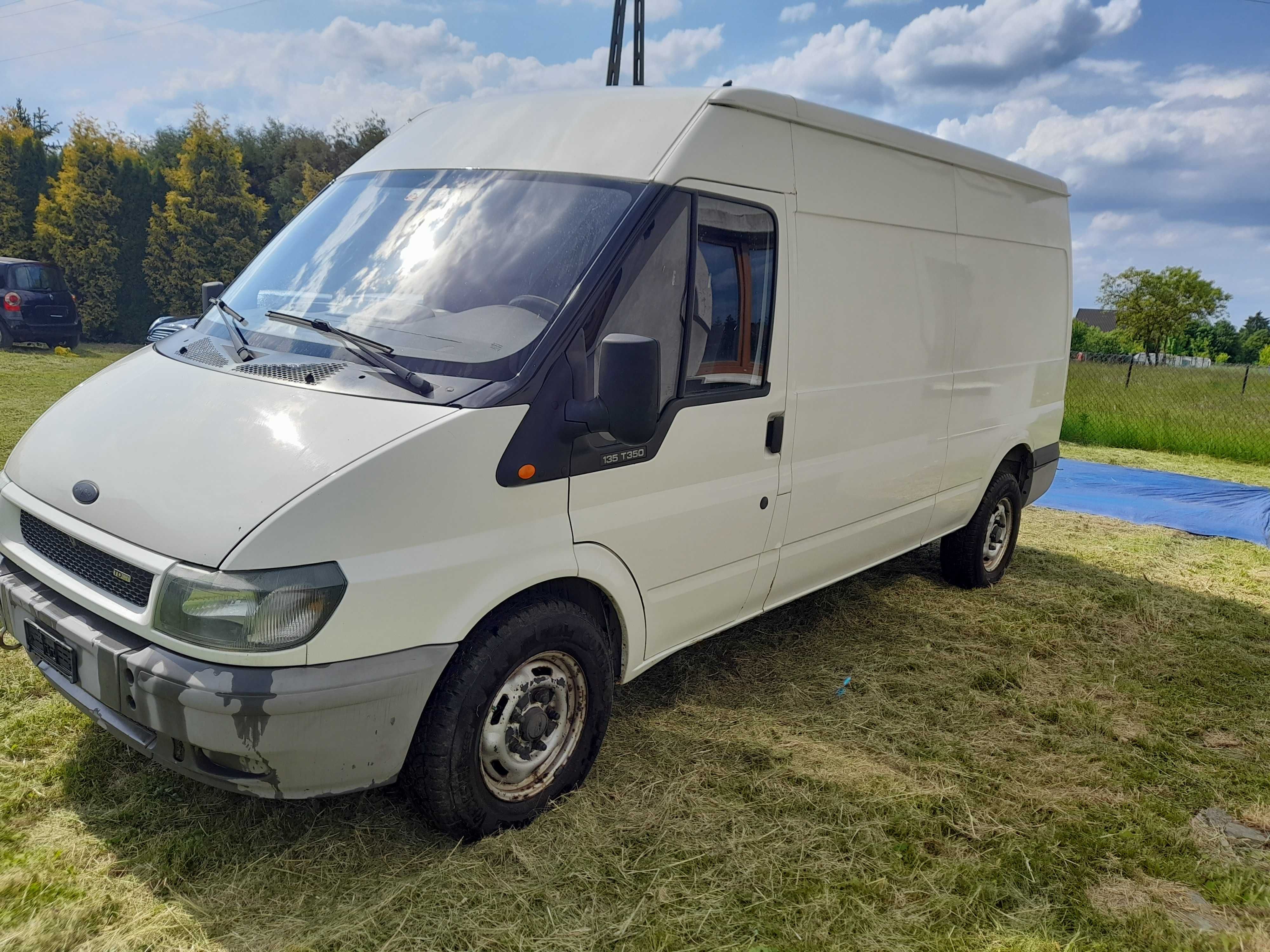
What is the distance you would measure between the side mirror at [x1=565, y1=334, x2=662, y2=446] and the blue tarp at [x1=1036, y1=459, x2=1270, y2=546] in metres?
7.36

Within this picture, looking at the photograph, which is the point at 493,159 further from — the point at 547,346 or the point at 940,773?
the point at 940,773

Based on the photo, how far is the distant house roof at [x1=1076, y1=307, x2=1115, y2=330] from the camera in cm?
8519

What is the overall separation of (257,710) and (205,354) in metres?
1.48

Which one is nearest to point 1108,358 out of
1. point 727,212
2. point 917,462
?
point 917,462

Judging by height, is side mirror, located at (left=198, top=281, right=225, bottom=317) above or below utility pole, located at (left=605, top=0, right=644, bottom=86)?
below

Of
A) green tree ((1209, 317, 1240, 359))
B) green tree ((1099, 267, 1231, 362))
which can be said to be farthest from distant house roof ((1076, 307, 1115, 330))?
green tree ((1099, 267, 1231, 362))

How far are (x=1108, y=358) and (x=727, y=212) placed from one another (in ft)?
90.1

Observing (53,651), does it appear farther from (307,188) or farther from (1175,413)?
(307,188)

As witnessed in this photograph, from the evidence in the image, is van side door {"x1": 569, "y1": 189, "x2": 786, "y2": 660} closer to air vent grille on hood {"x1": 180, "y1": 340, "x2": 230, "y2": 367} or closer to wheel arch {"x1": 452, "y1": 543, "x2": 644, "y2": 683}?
wheel arch {"x1": 452, "y1": 543, "x2": 644, "y2": 683}

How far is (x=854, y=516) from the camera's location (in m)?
4.54

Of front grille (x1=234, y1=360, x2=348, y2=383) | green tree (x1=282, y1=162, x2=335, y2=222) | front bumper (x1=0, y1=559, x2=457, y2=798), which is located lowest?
front bumper (x1=0, y1=559, x2=457, y2=798)

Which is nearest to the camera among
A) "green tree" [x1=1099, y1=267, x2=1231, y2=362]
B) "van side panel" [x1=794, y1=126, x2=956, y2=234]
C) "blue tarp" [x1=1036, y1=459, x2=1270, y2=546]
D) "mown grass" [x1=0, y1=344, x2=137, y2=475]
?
"van side panel" [x1=794, y1=126, x2=956, y2=234]

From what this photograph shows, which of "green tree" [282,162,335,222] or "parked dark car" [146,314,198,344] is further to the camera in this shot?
"green tree" [282,162,335,222]

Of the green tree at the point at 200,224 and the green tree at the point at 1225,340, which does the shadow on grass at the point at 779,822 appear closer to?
the green tree at the point at 200,224
